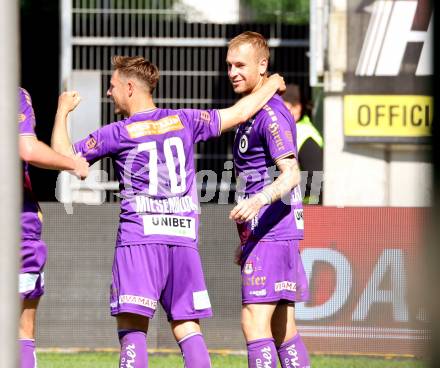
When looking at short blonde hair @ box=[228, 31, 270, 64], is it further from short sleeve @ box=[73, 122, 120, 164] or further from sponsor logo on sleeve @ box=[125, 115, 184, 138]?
short sleeve @ box=[73, 122, 120, 164]

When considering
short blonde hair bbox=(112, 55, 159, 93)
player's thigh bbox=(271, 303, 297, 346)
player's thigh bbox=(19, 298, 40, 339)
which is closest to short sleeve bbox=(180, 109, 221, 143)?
short blonde hair bbox=(112, 55, 159, 93)

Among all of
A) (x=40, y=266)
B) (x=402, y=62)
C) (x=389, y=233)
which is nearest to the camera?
(x=40, y=266)

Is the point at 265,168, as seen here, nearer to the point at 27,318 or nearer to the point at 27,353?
the point at 27,318

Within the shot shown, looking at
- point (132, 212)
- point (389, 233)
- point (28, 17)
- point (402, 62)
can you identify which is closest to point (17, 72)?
point (132, 212)

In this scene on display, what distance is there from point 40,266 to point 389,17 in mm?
6057

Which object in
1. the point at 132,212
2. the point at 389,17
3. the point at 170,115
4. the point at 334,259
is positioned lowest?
the point at 334,259

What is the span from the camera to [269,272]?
556cm

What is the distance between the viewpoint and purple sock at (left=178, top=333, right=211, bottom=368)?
5.39 metres

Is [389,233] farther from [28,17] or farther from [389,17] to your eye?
[28,17]

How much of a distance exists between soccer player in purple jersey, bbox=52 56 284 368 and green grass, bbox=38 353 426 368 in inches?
94.7

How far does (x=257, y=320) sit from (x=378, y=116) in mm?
5151

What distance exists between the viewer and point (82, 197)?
10719 mm

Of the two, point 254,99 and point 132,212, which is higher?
point 254,99

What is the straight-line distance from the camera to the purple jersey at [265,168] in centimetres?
552
